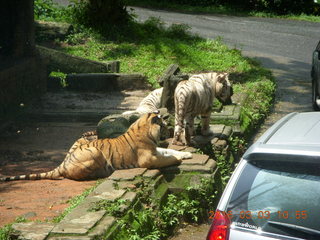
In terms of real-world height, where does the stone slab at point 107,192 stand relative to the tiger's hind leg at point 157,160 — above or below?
above

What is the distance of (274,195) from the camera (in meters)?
3.97

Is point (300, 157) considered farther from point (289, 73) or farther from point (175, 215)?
point (289, 73)

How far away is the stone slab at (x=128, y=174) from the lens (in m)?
7.12

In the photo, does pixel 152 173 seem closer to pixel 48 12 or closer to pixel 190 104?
pixel 190 104

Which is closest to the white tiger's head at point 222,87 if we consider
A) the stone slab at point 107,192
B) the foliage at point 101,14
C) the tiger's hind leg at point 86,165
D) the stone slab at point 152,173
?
the tiger's hind leg at point 86,165

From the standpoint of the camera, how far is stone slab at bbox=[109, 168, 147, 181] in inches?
280

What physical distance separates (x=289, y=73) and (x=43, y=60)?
22.8 ft

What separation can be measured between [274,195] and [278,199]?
3 cm

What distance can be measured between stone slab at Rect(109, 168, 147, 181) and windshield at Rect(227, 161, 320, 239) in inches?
126

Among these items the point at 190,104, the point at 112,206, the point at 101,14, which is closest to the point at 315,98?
the point at 190,104

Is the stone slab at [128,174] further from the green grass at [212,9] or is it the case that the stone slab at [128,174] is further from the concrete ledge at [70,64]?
the green grass at [212,9]

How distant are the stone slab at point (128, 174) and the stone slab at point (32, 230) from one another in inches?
63.2
